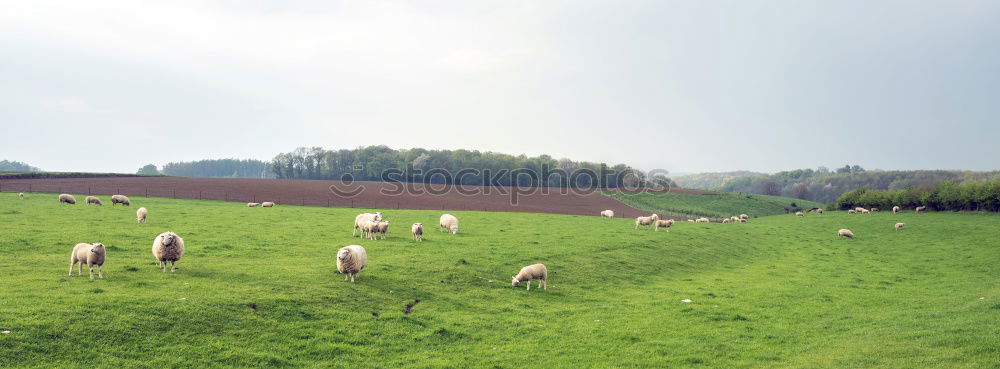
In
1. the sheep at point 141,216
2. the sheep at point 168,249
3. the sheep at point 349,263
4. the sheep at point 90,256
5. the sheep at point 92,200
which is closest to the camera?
the sheep at point 90,256

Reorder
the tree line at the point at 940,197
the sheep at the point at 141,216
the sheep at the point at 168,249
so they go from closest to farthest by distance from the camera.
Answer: the sheep at the point at 168,249 < the sheep at the point at 141,216 < the tree line at the point at 940,197

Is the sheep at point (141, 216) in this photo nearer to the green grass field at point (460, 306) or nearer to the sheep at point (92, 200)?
the green grass field at point (460, 306)

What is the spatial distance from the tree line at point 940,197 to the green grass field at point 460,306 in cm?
3614

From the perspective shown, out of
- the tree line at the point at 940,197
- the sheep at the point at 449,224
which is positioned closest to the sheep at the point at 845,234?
the tree line at the point at 940,197

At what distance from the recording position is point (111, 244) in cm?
2197

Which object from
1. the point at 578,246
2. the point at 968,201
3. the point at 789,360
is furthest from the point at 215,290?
the point at 968,201

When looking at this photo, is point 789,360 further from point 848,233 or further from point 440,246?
point 848,233

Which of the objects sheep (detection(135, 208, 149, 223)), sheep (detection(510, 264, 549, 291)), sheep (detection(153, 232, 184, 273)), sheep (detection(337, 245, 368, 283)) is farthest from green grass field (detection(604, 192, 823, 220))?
sheep (detection(153, 232, 184, 273))

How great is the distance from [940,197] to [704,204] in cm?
3804

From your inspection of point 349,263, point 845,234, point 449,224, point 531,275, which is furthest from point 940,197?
point 349,263

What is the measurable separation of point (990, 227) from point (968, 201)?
19.8 m

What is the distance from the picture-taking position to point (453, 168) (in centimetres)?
14325

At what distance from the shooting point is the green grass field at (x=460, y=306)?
11984 millimetres

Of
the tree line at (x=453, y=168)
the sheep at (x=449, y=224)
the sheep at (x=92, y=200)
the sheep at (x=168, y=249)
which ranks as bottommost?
the sheep at (x=449, y=224)
